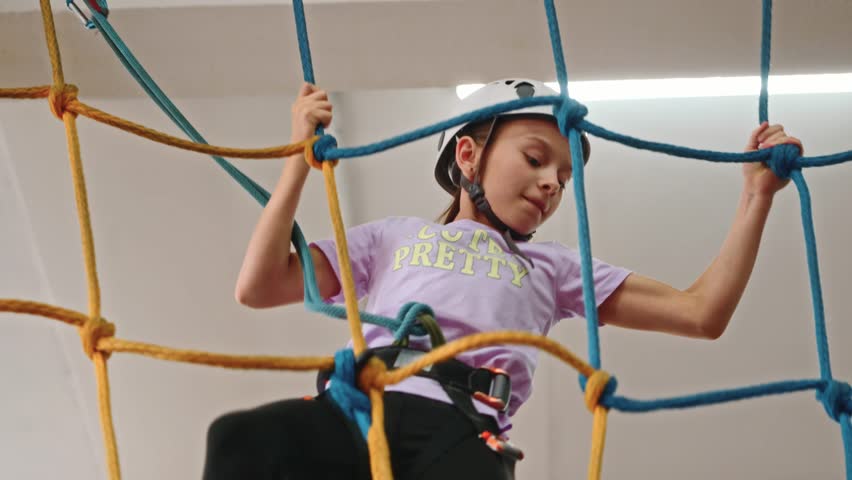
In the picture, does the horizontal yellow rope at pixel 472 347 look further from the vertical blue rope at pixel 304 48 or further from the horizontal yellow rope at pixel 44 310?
the vertical blue rope at pixel 304 48

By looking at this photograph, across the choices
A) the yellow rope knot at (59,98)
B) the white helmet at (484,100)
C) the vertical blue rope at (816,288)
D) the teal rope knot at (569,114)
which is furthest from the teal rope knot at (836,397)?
the yellow rope knot at (59,98)

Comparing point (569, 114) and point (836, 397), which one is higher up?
point (569, 114)

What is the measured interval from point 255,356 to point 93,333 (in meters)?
0.17

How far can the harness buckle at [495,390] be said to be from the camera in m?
0.77

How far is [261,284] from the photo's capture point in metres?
0.88

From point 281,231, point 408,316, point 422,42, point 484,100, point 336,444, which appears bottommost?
point 336,444

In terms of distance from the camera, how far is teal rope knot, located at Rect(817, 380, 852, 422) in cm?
72

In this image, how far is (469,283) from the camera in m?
0.86

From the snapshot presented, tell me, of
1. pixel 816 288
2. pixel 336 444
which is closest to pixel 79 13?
pixel 336 444

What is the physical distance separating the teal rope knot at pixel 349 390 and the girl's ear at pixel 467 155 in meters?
0.43

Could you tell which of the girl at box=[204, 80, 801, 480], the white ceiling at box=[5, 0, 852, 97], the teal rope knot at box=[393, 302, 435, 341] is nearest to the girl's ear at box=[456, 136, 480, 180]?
the girl at box=[204, 80, 801, 480]

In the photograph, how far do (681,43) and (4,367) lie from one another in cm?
131

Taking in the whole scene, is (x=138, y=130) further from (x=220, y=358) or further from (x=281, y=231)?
(x=220, y=358)

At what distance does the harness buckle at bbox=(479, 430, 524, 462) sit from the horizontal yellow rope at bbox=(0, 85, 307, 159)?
32cm
